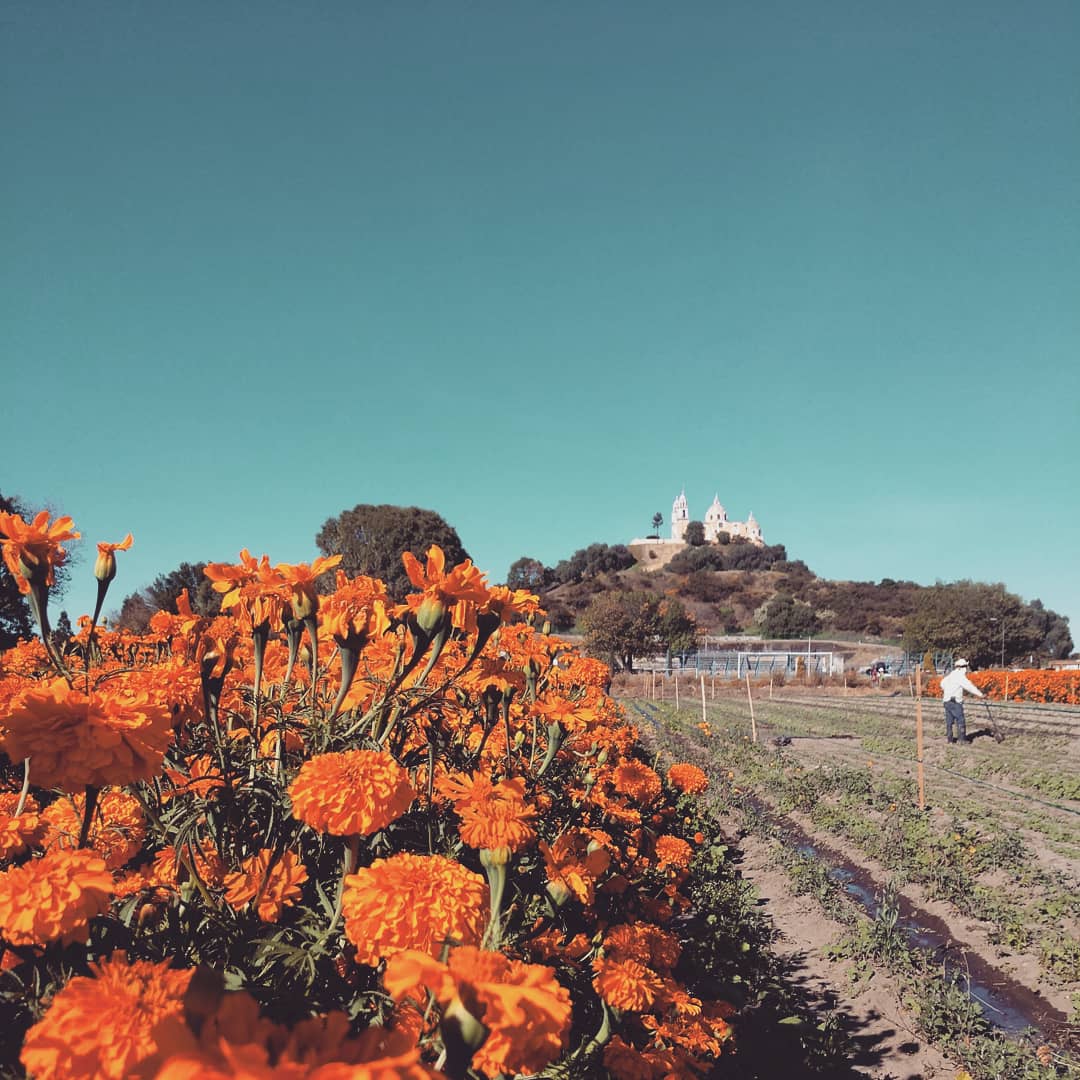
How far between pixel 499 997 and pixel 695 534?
111363mm

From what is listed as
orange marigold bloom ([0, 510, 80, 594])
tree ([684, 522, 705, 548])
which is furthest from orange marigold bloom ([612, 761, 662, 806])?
tree ([684, 522, 705, 548])

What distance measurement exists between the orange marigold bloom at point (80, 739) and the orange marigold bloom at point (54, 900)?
0.35 ft

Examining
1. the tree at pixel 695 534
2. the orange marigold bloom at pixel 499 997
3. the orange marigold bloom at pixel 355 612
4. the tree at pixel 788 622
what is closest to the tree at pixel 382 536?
the orange marigold bloom at pixel 355 612

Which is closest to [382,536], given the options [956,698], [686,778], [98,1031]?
[956,698]

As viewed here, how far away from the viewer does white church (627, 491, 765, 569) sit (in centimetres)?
9694

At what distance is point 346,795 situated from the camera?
3.61 ft

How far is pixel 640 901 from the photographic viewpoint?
290 cm

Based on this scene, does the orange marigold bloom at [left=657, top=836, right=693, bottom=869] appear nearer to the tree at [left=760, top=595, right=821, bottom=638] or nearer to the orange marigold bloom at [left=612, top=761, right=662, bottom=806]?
the orange marigold bloom at [left=612, top=761, right=662, bottom=806]

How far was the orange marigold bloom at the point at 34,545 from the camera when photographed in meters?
1.33

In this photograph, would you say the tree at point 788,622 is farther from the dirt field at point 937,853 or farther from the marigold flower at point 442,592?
the marigold flower at point 442,592

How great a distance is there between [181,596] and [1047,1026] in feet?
17.7

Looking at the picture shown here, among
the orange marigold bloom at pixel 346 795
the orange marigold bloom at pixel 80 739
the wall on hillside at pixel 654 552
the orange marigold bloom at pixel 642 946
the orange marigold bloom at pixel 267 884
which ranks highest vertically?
the wall on hillside at pixel 654 552

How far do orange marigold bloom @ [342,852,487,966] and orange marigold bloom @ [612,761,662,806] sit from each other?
85.5 inches

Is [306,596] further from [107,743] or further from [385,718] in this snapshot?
[107,743]
